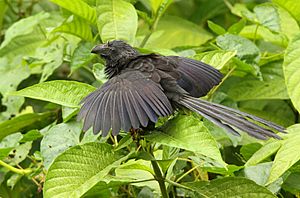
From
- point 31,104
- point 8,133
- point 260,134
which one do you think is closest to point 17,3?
point 31,104

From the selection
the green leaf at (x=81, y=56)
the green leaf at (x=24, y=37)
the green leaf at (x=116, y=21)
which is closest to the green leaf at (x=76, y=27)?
the green leaf at (x=81, y=56)

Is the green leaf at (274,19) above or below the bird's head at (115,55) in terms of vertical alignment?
below

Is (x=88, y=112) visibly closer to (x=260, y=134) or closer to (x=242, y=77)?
(x=260, y=134)

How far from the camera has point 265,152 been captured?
64.4 inches

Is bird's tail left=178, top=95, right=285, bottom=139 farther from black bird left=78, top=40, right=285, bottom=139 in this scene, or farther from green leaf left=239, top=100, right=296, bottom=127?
green leaf left=239, top=100, right=296, bottom=127

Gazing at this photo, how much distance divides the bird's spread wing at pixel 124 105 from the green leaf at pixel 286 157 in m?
0.28

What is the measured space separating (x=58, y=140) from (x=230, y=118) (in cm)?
53

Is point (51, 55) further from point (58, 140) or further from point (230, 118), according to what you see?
point (230, 118)

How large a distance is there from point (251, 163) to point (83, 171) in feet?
1.45

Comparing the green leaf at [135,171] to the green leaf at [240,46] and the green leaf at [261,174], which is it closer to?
the green leaf at [261,174]

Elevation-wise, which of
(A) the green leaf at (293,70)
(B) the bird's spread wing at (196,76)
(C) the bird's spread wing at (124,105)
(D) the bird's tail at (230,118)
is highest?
(C) the bird's spread wing at (124,105)

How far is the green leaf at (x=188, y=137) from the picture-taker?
1.30 metres

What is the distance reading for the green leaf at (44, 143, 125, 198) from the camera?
1358 mm

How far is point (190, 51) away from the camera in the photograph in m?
2.08
